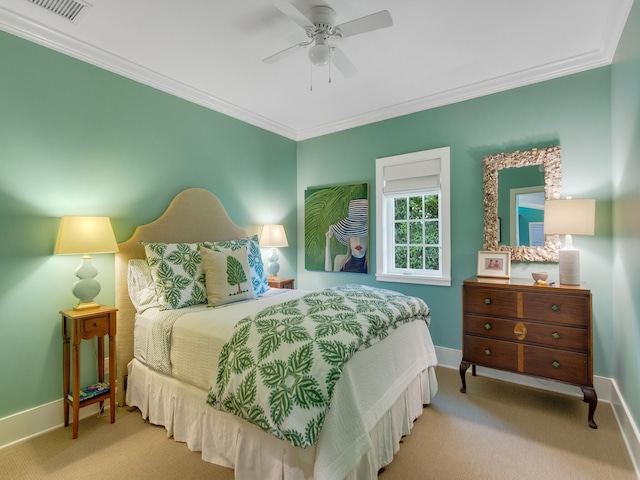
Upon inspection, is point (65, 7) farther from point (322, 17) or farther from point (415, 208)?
point (415, 208)

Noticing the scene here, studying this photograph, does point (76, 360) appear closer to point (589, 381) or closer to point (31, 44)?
point (31, 44)

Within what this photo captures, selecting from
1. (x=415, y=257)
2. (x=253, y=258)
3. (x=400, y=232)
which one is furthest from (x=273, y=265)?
(x=415, y=257)

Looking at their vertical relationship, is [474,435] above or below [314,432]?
below

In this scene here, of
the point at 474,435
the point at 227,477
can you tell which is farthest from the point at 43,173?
the point at 474,435

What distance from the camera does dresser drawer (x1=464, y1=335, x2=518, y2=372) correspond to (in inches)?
97.9

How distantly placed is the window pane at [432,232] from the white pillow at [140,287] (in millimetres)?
2663

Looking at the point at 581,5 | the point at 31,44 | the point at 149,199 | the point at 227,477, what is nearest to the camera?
the point at 227,477

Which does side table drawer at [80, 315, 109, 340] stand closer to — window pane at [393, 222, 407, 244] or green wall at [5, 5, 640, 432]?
green wall at [5, 5, 640, 432]

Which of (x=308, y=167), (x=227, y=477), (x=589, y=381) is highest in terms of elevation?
(x=308, y=167)

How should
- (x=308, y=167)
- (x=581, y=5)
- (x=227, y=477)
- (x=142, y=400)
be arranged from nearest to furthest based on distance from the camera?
(x=227, y=477)
(x=581, y=5)
(x=142, y=400)
(x=308, y=167)

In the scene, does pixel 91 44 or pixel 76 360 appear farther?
pixel 91 44

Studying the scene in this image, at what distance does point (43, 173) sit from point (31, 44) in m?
0.86

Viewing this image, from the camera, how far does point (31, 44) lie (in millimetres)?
2195

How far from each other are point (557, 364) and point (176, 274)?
2.83 meters
